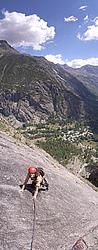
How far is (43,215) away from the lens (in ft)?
64.4

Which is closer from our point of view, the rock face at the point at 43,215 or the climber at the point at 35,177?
the rock face at the point at 43,215

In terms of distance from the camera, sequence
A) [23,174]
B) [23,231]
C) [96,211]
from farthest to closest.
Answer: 1. [96,211]
2. [23,174]
3. [23,231]

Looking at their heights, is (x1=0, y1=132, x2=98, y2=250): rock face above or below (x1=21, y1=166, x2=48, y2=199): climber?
below

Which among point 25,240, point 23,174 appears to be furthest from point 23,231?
point 23,174

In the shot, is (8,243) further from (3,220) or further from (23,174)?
(23,174)

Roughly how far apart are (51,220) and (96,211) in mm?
7065

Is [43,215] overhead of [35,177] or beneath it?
beneath

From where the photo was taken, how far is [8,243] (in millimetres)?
16172

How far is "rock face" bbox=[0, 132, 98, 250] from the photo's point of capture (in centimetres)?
1716

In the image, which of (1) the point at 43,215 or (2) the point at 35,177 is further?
(2) the point at 35,177

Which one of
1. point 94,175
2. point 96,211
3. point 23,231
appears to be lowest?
→ point 94,175

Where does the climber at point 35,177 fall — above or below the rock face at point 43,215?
above

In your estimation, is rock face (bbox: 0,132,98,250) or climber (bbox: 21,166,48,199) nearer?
rock face (bbox: 0,132,98,250)

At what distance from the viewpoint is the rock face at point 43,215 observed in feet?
56.3
